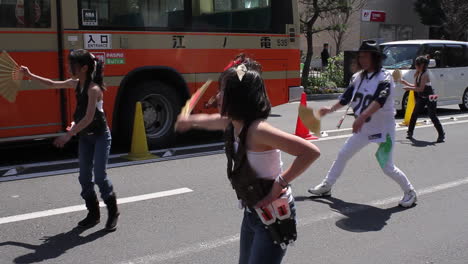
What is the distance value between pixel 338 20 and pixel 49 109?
2495 cm

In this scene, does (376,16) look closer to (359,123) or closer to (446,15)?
(446,15)

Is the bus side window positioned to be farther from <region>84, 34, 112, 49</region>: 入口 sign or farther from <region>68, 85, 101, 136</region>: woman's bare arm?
<region>68, 85, 101, 136</region>: woman's bare arm

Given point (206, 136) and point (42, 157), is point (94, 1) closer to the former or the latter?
point (42, 157)

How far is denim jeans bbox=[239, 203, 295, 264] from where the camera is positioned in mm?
2766

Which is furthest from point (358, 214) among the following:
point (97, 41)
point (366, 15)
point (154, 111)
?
point (366, 15)

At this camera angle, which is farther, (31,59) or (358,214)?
(31,59)

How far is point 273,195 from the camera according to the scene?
273cm

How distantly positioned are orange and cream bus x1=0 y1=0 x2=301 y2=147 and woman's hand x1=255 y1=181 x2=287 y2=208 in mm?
5592

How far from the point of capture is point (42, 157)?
8094 mm

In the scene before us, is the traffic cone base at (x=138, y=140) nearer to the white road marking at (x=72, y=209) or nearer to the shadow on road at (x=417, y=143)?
the white road marking at (x=72, y=209)

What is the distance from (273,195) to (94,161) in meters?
2.57

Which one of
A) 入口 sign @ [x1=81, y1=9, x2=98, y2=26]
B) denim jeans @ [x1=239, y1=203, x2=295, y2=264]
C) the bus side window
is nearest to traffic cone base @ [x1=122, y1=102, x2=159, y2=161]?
入口 sign @ [x1=81, y1=9, x2=98, y2=26]

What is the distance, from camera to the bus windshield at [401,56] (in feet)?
43.9

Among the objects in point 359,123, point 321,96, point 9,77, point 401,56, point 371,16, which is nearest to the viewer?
point 9,77
